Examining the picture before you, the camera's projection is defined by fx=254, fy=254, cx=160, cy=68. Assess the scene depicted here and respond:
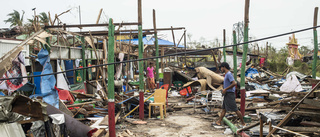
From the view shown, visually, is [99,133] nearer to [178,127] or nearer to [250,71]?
[178,127]

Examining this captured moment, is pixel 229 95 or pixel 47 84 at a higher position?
pixel 47 84

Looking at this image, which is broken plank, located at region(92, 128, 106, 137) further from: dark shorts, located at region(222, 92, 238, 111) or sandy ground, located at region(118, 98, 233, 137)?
dark shorts, located at region(222, 92, 238, 111)

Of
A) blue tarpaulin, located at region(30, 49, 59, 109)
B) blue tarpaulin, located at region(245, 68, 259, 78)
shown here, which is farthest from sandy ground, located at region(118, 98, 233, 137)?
blue tarpaulin, located at region(245, 68, 259, 78)

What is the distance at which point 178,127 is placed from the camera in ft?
26.1

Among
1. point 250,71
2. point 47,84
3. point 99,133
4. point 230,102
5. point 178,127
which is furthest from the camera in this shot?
point 250,71

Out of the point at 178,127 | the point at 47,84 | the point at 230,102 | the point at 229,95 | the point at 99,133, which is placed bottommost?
the point at 178,127

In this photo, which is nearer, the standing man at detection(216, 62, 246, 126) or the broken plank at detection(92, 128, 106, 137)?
the broken plank at detection(92, 128, 106, 137)

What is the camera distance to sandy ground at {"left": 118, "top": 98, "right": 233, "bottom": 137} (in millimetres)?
7186

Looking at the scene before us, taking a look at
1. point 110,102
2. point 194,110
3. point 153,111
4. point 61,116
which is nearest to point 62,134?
point 61,116

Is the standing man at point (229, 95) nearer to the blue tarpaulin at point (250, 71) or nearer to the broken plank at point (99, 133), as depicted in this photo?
the broken plank at point (99, 133)

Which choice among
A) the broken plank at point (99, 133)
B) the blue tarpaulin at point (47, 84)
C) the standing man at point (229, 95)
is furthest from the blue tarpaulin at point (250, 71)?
the blue tarpaulin at point (47, 84)

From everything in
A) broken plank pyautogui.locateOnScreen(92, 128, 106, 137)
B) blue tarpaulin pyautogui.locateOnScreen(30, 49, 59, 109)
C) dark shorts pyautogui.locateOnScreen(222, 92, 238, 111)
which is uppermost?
blue tarpaulin pyautogui.locateOnScreen(30, 49, 59, 109)

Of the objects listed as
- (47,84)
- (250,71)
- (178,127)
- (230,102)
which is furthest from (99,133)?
(250,71)

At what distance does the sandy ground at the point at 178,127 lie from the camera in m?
7.19
